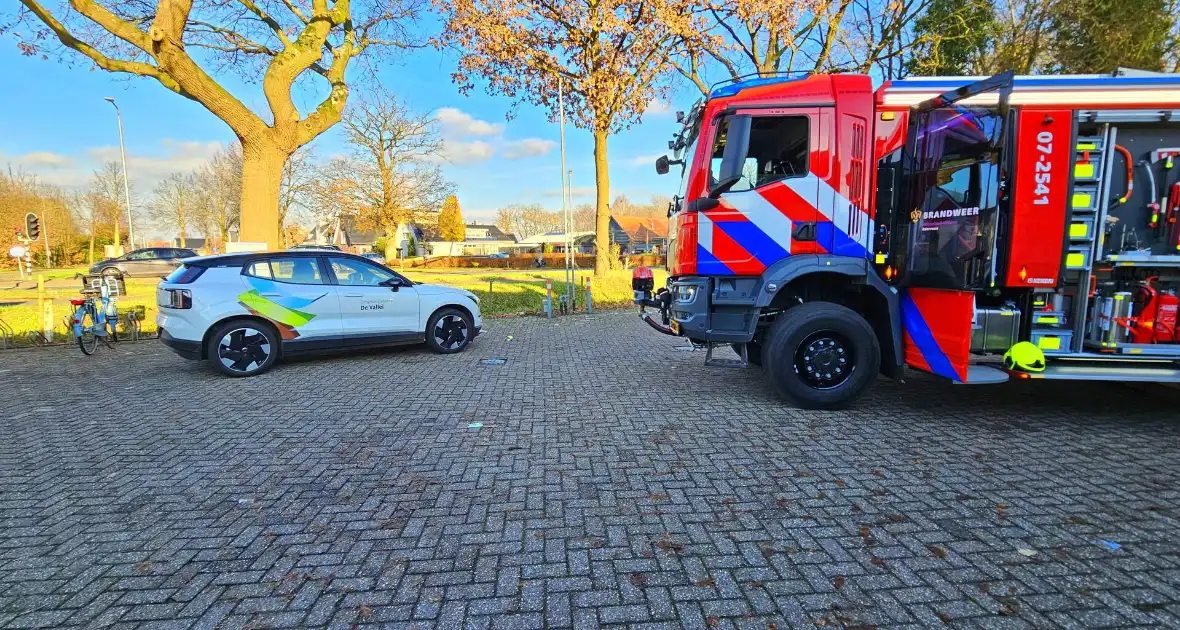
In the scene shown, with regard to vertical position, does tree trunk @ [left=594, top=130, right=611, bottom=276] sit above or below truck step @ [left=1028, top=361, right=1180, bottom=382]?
above

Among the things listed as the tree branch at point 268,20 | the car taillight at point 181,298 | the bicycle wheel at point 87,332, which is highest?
the tree branch at point 268,20

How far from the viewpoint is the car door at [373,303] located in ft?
24.4

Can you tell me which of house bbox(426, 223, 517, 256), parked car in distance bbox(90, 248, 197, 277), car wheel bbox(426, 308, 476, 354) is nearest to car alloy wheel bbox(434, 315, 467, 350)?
car wheel bbox(426, 308, 476, 354)

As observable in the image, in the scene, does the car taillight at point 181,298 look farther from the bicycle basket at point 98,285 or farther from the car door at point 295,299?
the bicycle basket at point 98,285

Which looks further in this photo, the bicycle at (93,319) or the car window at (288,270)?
the bicycle at (93,319)

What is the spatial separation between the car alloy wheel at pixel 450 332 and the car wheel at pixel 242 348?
2.17 metres

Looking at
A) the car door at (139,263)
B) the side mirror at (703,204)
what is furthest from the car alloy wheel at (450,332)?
the car door at (139,263)

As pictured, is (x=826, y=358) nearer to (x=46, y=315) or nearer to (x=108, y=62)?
(x=46, y=315)

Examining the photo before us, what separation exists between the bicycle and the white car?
2.68m

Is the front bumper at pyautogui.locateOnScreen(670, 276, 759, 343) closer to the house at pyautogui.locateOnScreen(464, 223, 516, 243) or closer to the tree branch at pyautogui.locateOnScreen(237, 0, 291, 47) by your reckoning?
the tree branch at pyautogui.locateOnScreen(237, 0, 291, 47)

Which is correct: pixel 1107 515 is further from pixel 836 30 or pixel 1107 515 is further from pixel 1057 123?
pixel 836 30

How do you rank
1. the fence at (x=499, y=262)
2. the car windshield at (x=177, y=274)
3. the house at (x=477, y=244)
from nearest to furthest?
the car windshield at (x=177, y=274) → the fence at (x=499, y=262) → the house at (x=477, y=244)

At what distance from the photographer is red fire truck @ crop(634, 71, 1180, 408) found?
13.8 feet

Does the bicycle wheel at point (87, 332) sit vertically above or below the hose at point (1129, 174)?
below
